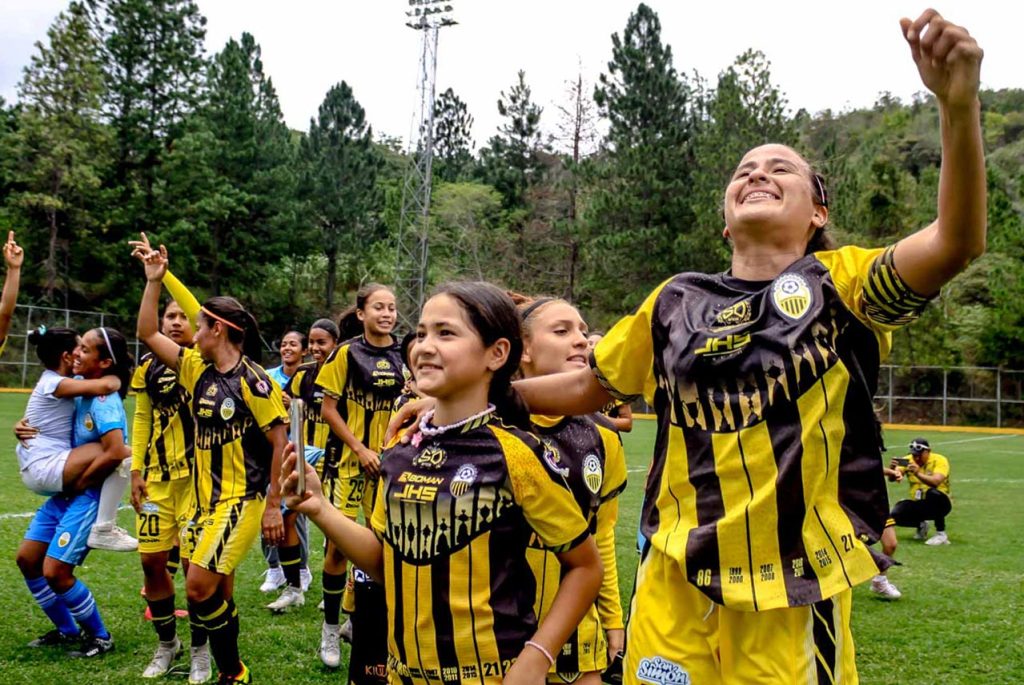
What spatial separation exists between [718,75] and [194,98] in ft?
82.4

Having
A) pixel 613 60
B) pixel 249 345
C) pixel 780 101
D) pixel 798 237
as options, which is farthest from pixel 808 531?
pixel 613 60

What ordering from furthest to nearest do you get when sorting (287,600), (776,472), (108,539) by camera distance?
→ 1. (287,600)
2. (108,539)
3. (776,472)

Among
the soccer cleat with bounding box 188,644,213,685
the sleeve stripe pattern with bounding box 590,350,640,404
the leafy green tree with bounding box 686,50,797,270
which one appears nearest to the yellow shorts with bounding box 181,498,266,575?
the soccer cleat with bounding box 188,644,213,685

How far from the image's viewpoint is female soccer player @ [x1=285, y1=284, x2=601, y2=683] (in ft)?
9.24

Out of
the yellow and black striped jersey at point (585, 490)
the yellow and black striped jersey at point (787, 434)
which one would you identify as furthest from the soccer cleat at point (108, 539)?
the yellow and black striped jersey at point (787, 434)

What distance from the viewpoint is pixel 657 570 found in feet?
8.43

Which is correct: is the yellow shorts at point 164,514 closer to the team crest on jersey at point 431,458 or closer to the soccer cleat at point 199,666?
the soccer cleat at point 199,666

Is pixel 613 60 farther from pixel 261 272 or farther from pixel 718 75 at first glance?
pixel 261 272

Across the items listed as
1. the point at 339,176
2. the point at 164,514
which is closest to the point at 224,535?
the point at 164,514

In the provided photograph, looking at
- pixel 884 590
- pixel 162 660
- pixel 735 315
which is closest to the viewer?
pixel 735 315

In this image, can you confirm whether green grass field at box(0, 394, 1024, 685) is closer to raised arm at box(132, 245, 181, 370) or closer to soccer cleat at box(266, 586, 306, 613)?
soccer cleat at box(266, 586, 306, 613)

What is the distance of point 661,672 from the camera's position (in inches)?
96.3

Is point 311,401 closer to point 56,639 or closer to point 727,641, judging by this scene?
point 56,639

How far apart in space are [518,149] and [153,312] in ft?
161
